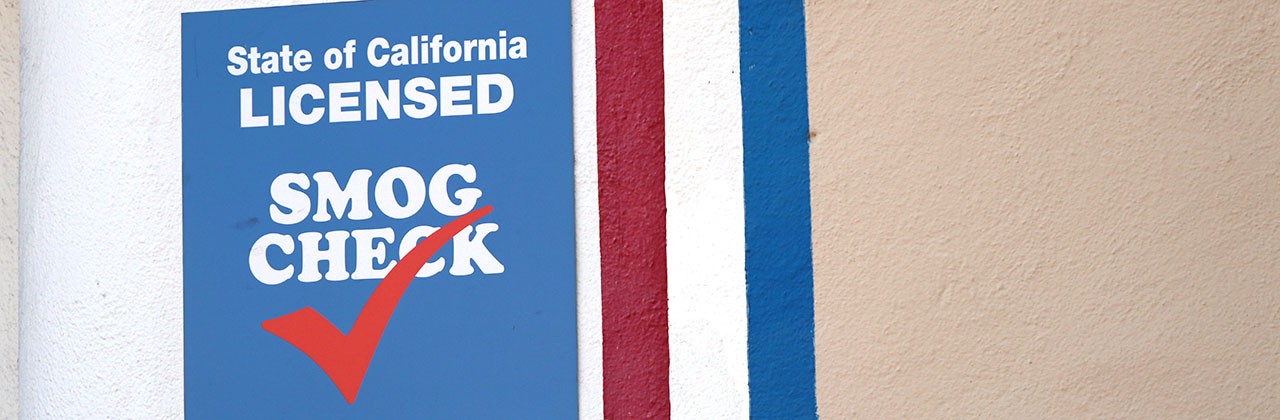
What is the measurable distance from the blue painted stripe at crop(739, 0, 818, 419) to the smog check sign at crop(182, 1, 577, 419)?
244 millimetres

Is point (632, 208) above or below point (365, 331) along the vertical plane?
above

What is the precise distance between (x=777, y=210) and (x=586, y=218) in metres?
0.26

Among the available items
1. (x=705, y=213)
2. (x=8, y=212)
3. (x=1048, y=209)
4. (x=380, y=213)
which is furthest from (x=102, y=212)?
(x=1048, y=209)

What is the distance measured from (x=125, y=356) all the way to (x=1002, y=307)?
1201 mm

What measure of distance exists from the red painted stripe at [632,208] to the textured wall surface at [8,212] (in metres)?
0.85

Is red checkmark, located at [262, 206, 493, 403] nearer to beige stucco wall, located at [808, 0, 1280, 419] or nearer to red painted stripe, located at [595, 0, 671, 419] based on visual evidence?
red painted stripe, located at [595, 0, 671, 419]

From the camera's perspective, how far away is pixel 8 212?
6.48 ft

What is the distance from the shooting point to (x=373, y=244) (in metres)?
1.91

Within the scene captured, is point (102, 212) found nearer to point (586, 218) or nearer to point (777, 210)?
point (586, 218)

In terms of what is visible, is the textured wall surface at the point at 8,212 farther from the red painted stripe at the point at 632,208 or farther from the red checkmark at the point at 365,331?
the red painted stripe at the point at 632,208

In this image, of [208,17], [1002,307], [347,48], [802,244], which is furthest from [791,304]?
[208,17]

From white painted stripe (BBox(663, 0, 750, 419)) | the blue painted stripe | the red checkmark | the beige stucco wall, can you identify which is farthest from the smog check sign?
the beige stucco wall

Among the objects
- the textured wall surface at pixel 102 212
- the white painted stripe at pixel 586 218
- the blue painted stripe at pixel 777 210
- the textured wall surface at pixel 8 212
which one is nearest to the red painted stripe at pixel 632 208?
the white painted stripe at pixel 586 218

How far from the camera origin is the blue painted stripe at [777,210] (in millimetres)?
1809
